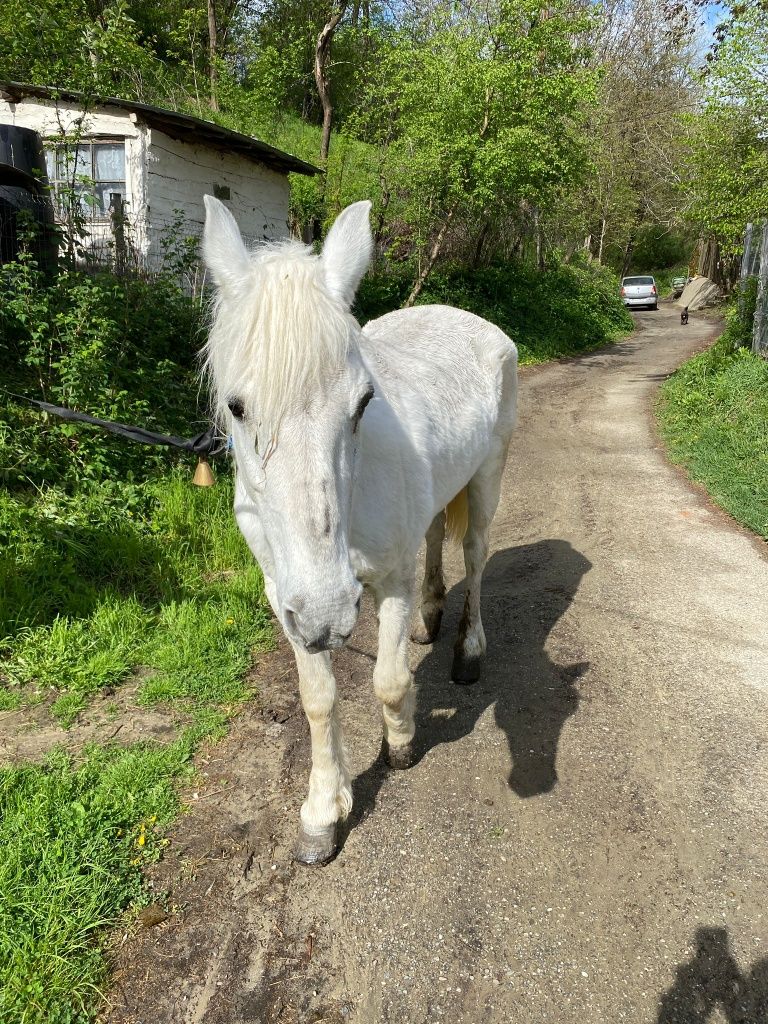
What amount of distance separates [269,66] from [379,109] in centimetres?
461

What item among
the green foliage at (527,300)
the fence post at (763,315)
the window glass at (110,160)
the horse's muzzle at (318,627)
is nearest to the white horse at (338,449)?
the horse's muzzle at (318,627)

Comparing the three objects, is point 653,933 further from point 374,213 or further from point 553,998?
point 374,213

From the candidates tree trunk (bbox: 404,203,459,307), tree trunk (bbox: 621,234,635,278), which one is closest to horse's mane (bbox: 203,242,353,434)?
tree trunk (bbox: 404,203,459,307)

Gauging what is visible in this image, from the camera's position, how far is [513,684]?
3.36 meters

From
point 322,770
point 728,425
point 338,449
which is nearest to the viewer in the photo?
point 338,449

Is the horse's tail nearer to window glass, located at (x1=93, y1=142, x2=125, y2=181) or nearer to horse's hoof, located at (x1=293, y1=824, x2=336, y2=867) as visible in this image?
horse's hoof, located at (x1=293, y1=824, x2=336, y2=867)

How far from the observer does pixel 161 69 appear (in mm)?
9227

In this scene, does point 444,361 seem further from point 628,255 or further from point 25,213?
point 628,255

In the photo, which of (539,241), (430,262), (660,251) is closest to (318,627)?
(430,262)

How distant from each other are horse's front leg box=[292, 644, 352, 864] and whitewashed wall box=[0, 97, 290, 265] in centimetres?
840

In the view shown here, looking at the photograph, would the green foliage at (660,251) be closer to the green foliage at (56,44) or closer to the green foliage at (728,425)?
the green foliage at (728,425)

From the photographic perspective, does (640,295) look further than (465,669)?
Yes

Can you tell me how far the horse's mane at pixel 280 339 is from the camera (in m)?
1.57

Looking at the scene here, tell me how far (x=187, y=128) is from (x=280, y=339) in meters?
10.7
